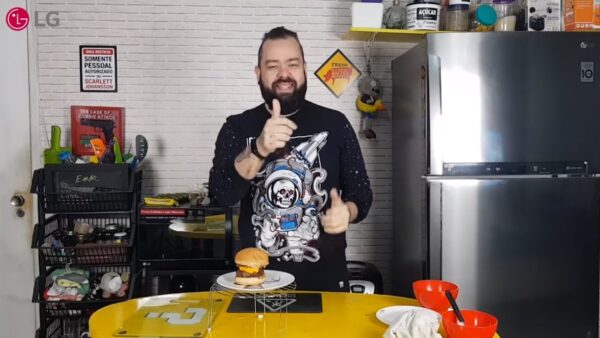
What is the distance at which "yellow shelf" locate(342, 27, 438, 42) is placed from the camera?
279cm

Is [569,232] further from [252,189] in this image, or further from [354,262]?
[252,189]

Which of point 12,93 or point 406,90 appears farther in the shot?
point 12,93

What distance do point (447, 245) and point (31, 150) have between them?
2083mm

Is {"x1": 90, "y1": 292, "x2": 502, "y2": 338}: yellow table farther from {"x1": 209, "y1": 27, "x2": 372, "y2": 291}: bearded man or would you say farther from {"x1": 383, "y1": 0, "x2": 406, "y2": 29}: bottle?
{"x1": 383, "y1": 0, "x2": 406, "y2": 29}: bottle

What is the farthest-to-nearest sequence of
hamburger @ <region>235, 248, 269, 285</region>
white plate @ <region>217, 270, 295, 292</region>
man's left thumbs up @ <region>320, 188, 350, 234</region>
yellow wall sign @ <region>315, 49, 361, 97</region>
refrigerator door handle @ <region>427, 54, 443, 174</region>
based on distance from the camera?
yellow wall sign @ <region>315, 49, 361, 97</region>, man's left thumbs up @ <region>320, 188, 350, 234</region>, refrigerator door handle @ <region>427, 54, 443, 174</region>, hamburger @ <region>235, 248, 269, 285</region>, white plate @ <region>217, 270, 295, 292</region>

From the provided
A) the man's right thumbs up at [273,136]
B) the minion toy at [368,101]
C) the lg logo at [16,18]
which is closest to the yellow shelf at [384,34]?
the minion toy at [368,101]

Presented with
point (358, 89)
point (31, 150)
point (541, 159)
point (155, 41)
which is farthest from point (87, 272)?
point (541, 159)

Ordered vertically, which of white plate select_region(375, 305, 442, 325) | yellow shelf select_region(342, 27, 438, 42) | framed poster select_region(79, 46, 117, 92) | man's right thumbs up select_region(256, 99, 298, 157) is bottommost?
white plate select_region(375, 305, 442, 325)

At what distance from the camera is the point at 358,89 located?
305 centimetres

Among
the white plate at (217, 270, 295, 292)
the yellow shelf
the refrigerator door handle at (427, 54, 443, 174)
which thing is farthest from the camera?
the yellow shelf

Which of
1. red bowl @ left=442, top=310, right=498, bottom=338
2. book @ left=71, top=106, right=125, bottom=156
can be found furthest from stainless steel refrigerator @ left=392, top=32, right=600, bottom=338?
book @ left=71, top=106, right=125, bottom=156

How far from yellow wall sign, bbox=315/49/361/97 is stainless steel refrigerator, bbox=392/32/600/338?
1.89 ft

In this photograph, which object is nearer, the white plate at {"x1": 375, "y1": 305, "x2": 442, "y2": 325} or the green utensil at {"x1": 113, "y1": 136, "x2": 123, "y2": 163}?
the white plate at {"x1": 375, "y1": 305, "x2": 442, "y2": 325}

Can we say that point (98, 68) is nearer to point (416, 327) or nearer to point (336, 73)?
point (336, 73)
